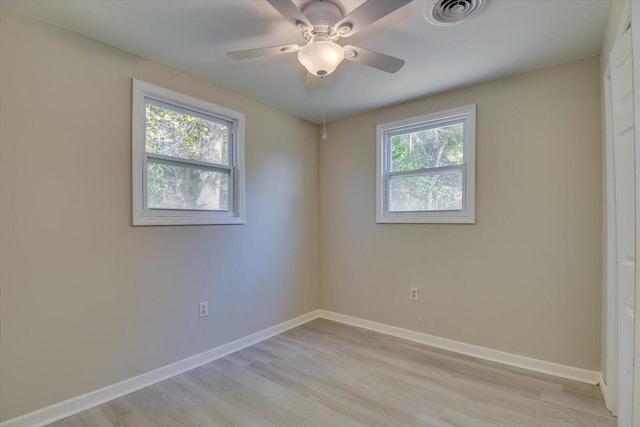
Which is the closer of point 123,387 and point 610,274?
point 610,274

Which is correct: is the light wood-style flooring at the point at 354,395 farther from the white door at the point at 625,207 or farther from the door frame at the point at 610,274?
the white door at the point at 625,207

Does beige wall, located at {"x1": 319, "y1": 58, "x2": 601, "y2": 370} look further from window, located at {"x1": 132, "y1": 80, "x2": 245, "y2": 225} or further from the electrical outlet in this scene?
the electrical outlet

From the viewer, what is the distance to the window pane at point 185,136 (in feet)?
8.00

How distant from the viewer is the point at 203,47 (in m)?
2.18

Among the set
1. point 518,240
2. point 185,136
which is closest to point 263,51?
point 185,136

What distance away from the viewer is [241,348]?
294 cm

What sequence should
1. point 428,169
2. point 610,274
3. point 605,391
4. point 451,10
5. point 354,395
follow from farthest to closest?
point 428,169 < point 354,395 < point 605,391 < point 610,274 < point 451,10

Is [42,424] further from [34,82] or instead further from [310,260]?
[310,260]

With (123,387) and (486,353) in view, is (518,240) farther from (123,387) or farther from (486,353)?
(123,387)

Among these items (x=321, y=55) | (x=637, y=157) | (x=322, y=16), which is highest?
(x=322, y=16)

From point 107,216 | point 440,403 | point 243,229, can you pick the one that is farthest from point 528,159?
point 107,216

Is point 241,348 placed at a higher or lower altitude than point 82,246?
lower

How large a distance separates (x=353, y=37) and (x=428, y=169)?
155 centimetres

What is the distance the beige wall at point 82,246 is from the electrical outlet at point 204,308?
48mm
